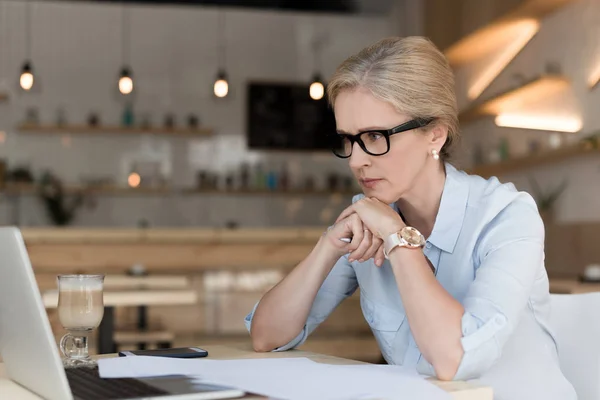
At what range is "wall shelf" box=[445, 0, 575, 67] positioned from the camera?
4.98 metres

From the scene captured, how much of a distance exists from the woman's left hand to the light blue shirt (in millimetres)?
116

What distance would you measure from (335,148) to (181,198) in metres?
5.86

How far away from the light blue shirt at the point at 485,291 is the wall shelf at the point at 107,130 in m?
5.89

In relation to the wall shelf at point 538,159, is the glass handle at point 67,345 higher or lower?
lower

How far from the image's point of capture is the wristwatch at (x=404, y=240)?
1319 millimetres

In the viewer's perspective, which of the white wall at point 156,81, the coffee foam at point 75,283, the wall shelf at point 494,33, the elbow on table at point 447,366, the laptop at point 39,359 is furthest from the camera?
the white wall at point 156,81

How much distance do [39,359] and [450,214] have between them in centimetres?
81

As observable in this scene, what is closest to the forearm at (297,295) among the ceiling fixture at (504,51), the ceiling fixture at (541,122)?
the ceiling fixture at (541,122)

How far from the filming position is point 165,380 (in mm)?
1078

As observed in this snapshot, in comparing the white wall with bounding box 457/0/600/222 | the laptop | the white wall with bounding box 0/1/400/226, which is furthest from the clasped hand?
the white wall with bounding box 0/1/400/226

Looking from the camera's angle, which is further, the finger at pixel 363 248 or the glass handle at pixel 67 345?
the finger at pixel 363 248

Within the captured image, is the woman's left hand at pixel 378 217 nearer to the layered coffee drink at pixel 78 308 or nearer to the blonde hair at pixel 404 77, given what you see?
the blonde hair at pixel 404 77

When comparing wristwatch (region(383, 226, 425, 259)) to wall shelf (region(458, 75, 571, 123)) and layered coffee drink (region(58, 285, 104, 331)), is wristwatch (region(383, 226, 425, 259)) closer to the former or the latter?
layered coffee drink (region(58, 285, 104, 331))

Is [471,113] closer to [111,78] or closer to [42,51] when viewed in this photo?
[111,78]
